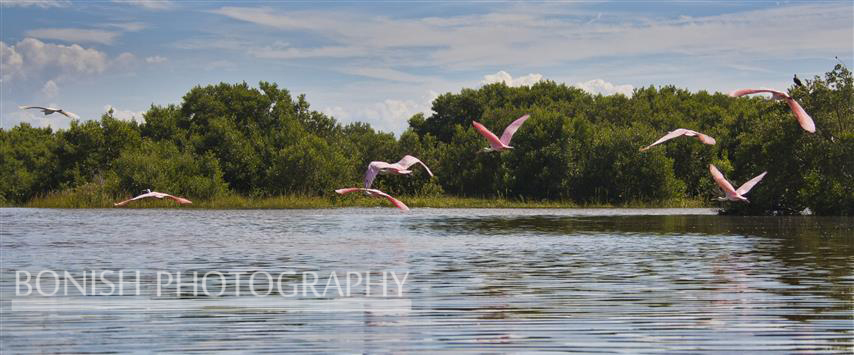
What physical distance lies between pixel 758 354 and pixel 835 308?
4.66 m

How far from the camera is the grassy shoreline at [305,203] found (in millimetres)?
71219

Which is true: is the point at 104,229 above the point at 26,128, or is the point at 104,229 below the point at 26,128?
below

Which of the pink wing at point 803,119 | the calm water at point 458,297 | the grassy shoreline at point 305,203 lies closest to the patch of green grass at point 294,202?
the grassy shoreline at point 305,203

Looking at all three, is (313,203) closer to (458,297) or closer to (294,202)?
(294,202)

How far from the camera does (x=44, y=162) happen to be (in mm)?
84812

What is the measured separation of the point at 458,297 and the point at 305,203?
56.7m

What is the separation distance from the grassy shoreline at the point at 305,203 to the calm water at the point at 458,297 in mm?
35407

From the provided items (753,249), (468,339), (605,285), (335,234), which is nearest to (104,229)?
(335,234)

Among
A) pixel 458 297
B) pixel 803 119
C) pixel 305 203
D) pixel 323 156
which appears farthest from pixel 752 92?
pixel 323 156

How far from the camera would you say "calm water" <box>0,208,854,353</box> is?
44.3 ft

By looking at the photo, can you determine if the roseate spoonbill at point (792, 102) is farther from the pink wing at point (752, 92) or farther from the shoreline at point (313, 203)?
the shoreline at point (313, 203)

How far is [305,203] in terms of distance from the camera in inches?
2923

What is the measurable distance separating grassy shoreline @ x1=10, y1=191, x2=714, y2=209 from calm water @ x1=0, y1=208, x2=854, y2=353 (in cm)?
3541

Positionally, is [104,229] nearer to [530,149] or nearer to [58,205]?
[58,205]
